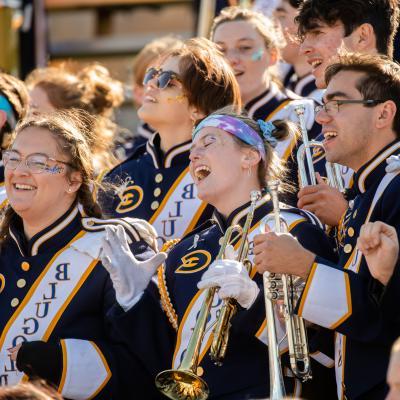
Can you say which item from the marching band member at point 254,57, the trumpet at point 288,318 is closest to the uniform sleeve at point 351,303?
the trumpet at point 288,318

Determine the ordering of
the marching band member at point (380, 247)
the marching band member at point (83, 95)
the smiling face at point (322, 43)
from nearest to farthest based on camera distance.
A: the marching band member at point (380, 247) < the smiling face at point (322, 43) < the marching band member at point (83, 95)

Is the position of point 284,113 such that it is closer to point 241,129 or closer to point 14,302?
point 241,129

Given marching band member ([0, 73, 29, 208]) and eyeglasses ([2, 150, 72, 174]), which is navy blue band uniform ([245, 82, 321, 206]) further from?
marching band member ([0, 73, 29, 208])

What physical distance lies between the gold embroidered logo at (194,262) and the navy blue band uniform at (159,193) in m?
0.63

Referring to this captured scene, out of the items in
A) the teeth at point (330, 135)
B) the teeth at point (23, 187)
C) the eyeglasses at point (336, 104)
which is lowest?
the teeth at point (23, 187)

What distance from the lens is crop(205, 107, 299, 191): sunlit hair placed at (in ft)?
19.6

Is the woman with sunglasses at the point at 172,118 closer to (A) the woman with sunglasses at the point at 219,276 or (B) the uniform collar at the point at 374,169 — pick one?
(A) the woman with sunglasses at the point at 219,276

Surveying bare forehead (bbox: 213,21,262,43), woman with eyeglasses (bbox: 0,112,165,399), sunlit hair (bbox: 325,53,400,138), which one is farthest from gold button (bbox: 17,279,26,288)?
bare forehead (bbox: 213,21,262,43)

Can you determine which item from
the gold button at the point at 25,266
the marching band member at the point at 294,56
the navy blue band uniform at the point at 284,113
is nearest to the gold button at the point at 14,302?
the gold button at the point at 25,266

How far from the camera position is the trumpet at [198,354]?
5.21m

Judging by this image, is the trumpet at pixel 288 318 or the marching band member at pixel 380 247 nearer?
the marching band member at pixel 380 247

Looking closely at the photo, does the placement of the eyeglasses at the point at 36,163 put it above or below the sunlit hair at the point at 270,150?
below

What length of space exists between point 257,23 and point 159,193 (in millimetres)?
1568

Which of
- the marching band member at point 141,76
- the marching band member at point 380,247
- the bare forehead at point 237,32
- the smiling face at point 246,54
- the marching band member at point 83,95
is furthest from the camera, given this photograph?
the marching band member at point 141,76
